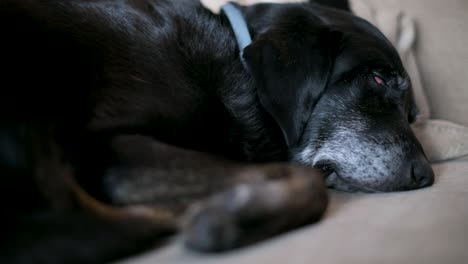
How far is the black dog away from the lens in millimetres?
930

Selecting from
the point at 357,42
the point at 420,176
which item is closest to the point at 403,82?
the point at 357,42

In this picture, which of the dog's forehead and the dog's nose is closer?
the dog's nose

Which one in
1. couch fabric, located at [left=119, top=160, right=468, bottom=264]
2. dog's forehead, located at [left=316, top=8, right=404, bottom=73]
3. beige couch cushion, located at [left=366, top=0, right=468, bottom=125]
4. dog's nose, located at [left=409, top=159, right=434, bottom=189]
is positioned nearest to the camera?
couch fabric, located at [left=119, top=160, right=468, bottom=264]

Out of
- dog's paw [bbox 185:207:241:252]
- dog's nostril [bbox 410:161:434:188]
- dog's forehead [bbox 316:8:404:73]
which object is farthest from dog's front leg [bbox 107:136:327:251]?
dog's forehead [bbox 316:8:404:73]

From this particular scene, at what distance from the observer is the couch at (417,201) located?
0.86 m

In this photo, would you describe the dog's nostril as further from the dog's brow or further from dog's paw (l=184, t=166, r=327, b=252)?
dog's paw (l=184, t=166, r=327, b=252)

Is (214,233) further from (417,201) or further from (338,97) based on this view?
(338,97)

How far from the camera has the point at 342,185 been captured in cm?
151

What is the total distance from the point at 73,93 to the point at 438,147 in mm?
1407

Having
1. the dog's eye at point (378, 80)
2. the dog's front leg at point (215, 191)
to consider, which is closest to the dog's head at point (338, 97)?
the dog's eye at point (378, 80)

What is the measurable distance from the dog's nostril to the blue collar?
25.7 inches

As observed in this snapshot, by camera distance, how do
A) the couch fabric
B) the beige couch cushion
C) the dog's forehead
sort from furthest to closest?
the beige couch cushion < the dog's forehead < the couch fabric

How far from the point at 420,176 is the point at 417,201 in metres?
0.23

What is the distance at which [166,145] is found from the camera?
1180 mm
